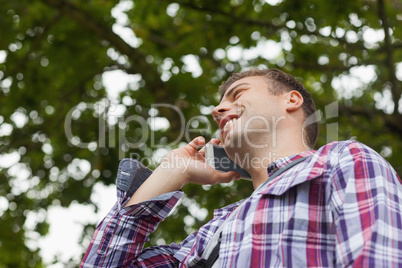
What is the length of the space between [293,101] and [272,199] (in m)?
0.87

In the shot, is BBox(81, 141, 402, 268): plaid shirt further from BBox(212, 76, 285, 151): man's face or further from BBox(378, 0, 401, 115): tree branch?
BBox(378, 0, 401, 115): tree branch

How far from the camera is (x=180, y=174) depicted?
2424mm

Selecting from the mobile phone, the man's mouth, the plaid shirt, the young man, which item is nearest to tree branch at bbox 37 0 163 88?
the young man

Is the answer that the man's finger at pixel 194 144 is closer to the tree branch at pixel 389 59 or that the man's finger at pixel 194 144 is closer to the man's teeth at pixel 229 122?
the man's teeth at pixel 229 122

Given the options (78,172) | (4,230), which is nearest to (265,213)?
(78,172)

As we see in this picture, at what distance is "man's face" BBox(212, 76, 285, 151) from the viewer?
2258 mm

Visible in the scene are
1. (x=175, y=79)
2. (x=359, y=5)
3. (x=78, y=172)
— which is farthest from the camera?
(x=78, y=172)

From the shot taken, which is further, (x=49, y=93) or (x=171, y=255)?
(x=49, y=93)

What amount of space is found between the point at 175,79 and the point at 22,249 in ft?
9.71

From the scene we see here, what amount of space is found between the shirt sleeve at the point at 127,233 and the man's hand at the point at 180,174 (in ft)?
0.25

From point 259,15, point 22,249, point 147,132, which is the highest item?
point 259,15

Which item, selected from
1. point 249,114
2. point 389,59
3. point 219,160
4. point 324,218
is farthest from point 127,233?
point 389,59

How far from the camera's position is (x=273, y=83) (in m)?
2.51

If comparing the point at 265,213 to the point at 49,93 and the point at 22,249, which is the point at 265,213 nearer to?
the point at 49,93
